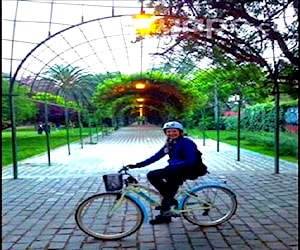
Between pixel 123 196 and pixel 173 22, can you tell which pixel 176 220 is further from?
pixel 173 22

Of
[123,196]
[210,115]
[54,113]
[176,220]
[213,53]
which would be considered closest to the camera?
[123,196]

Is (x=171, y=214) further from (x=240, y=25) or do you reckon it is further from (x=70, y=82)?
(x=70, y=82)

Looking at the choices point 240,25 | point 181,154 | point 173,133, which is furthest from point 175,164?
point 240,25

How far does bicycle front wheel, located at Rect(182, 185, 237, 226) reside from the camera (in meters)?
4.92

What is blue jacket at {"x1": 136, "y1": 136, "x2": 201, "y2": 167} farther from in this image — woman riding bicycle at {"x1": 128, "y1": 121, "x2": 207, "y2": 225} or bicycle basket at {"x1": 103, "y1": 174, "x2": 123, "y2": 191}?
bicycle basket at {"x1": 103, "y1": 174, "x2": 123, "y2": 191}

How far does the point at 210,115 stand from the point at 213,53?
1126 inches

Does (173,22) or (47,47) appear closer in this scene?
(173,22)

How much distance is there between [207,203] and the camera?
4.95 metres

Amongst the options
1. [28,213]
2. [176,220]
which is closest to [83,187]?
[28,213]

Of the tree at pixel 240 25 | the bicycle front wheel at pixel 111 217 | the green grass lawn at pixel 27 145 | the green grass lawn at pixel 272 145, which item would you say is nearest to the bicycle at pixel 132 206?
the bicycle front wheel at pixel 111 217

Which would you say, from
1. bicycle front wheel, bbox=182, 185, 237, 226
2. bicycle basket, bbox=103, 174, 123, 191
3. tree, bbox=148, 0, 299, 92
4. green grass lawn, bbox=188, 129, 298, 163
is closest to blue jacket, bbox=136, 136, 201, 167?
bicycle basket, bbox=103, 174, 123, 191

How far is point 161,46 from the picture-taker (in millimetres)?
12594

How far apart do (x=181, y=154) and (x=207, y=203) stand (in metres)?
0.65

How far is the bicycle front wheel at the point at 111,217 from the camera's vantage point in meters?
4.60
